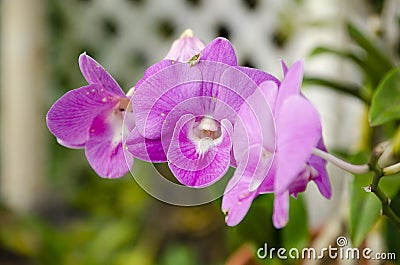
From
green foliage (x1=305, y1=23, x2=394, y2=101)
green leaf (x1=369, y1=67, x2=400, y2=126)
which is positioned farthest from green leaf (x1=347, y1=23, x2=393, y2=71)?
green leaf (x1=369, y1=67, x2=400, y2=126)

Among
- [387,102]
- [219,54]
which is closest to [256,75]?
[219,54]

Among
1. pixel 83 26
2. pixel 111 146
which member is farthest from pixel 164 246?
pixel 111 146

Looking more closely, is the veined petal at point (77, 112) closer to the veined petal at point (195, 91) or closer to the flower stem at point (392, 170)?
the veined petal at point (195, 91)

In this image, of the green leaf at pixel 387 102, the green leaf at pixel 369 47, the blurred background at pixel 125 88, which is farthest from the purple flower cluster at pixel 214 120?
the blurred background at pixel 125 88

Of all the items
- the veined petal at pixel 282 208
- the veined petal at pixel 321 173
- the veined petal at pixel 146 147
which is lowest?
the veined petal at pixel 282 208

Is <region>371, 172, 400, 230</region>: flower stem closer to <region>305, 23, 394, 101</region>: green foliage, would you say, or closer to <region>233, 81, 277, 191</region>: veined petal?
<region>233, 81, 277, 191</region>: veined petal

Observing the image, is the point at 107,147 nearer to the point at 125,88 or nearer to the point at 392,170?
the point at 392,170
